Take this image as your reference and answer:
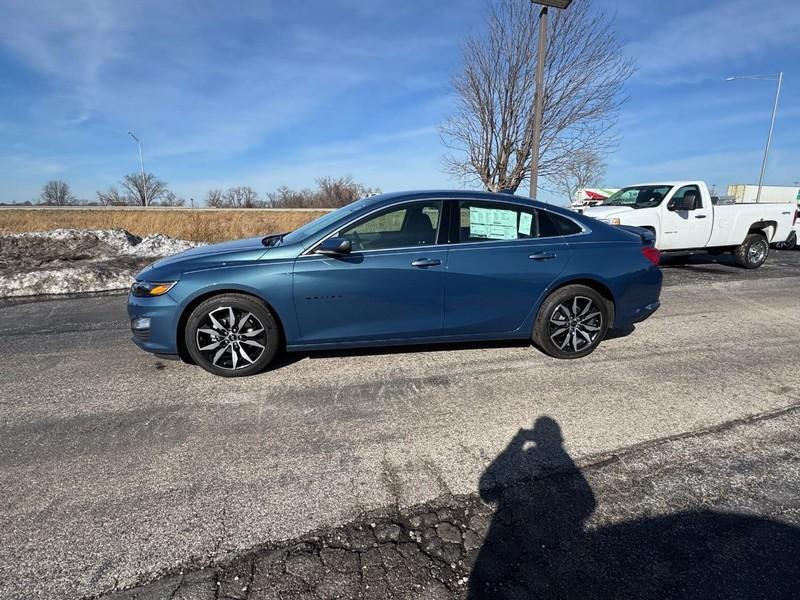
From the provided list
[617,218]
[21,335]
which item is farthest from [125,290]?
[617,218]

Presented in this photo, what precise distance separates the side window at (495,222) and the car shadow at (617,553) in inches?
92.2

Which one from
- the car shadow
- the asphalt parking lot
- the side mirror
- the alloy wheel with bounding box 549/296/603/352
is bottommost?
the car shadow

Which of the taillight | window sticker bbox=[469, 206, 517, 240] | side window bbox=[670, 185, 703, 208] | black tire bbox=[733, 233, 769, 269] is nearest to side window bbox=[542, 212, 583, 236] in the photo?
window sticker bbox=[469, 206, 517, 240]

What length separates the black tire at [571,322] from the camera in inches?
165

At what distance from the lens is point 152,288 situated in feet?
12.0

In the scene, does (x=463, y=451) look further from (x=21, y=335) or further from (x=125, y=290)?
(x=125, y=290)

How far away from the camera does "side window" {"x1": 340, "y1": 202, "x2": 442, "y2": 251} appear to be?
3.93 meters

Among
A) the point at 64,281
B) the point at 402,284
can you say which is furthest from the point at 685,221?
the point at 64,281

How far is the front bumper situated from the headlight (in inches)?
1.4

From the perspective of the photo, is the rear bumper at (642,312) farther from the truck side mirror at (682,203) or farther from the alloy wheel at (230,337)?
the truck side mirror at (682,203)

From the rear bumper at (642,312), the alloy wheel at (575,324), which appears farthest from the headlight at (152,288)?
the rear bumper at (642,312)

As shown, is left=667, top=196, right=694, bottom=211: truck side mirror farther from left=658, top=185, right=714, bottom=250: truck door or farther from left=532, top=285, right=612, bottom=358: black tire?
left=532, top=285, right=612, bottom=358: black tire

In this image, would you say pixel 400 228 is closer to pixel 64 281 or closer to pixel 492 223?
pixel 492 223

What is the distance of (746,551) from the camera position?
1.93 m
